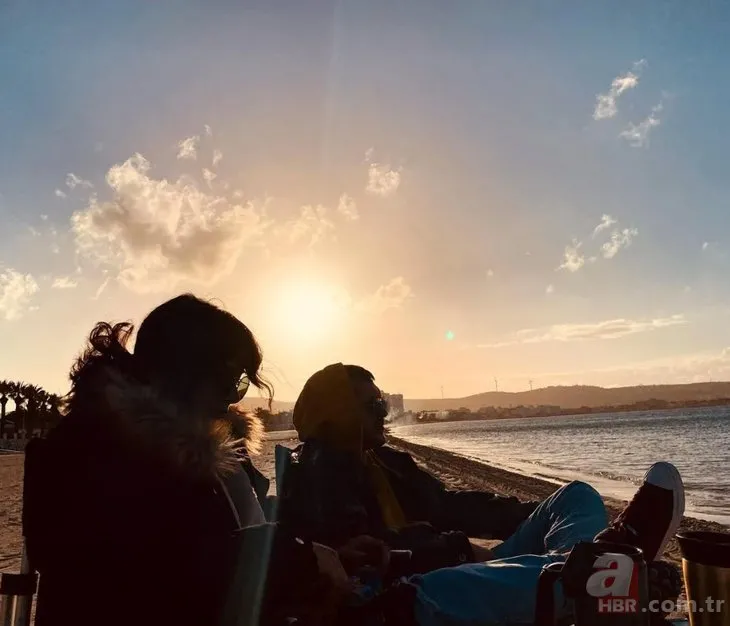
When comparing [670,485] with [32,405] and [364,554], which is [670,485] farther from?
[32,405]

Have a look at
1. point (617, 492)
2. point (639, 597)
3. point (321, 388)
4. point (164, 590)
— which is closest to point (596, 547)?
point (639, 597)

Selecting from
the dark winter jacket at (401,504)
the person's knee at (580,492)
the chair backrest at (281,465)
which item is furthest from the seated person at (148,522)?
the person's knee at (580,492)

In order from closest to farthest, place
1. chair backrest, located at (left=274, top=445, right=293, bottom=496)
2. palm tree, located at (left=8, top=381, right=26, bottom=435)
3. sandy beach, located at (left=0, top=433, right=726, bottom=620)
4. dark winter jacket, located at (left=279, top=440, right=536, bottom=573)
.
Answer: dark winter jacket, located at (left=279, top=440, right=536, bottom=573)
chair backrest, located at (left=274, top=445, right=293, bottom=496)
sandy beach, located at (left=0, top=433, right=726, bottom=620)
palm tree, located at (left=8, top=381, right=26, bottom=435)

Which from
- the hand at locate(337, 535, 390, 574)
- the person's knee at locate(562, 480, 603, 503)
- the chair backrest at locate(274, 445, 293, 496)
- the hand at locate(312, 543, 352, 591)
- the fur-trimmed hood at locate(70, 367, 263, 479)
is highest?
the fur-trimmed hood at locate(70, 367, 263, 479)

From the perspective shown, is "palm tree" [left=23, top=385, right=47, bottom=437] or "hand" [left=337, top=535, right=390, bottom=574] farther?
"palm tree" [left=23, top=385, right=47, bottom=437]

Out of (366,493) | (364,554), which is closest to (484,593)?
(364,554)

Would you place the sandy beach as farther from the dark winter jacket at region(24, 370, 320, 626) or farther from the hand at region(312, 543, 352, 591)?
the dark winter jacket at region(24, 370, 320, 626)

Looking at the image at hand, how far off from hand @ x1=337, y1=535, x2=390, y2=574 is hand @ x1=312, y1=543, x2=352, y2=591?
1.73 feet

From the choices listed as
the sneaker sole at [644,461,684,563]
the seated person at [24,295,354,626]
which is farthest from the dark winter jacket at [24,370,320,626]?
the sneaker sole at [644,461,684,563]

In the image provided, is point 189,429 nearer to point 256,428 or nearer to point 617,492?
point 256,428

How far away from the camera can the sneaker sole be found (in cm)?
224

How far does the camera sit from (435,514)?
338 centimetres

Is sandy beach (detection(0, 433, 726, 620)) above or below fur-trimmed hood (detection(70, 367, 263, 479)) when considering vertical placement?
below

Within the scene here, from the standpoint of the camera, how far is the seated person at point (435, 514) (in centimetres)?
216
